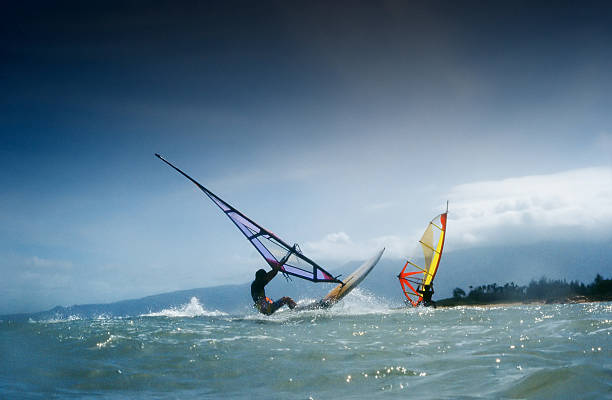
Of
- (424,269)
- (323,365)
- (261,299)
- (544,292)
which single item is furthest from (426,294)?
(323,365)

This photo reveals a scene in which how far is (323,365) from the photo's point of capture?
6219mm

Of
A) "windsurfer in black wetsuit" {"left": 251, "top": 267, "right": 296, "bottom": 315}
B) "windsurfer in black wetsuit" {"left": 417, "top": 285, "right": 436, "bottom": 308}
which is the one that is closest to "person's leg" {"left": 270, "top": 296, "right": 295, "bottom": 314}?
"windsurfer in black wetsuit" {"left": 251, "top": 267, "right": 296, "bottom": 315}

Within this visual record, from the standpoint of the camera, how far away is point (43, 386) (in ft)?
17.9

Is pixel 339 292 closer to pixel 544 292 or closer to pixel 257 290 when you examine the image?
pixel 257 290

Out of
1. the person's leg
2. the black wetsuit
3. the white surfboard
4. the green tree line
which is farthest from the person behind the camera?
the green tree line

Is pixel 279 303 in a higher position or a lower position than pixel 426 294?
higher

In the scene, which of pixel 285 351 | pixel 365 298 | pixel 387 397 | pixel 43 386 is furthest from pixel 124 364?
pixel 365 298

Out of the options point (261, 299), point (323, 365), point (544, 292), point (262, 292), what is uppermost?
point (262, 292)

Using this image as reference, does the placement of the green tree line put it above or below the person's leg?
below

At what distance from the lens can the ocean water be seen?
4.57 m

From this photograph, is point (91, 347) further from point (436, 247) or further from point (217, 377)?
point (436, 247)

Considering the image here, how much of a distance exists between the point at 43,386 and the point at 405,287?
75.1 ft

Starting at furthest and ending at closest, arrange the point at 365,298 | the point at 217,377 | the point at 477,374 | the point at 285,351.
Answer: the point at 365,298
the point at 285,351
the point at 217,377
the point at 477,374

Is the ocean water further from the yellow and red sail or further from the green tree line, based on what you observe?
the green tree line
